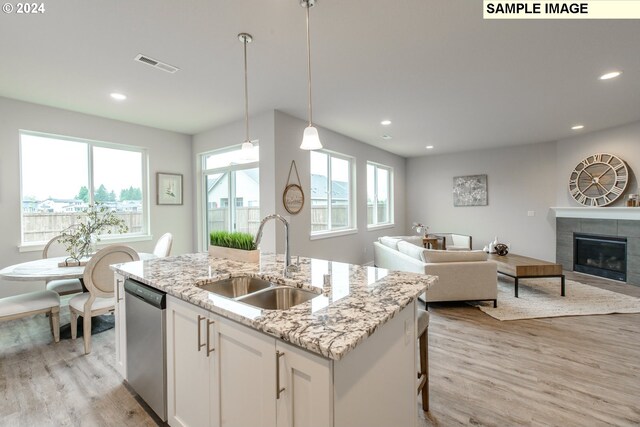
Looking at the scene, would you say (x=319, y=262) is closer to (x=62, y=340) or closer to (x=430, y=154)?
(x=62, y=340)

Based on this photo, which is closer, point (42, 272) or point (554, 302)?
point (42, 272)

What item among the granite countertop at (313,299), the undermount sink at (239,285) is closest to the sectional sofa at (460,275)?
the granite countertop at (313,299)

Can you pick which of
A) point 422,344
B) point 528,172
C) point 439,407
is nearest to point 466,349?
point 439,407

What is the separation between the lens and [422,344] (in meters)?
1.85

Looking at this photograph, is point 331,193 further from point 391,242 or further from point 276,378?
point 276,378

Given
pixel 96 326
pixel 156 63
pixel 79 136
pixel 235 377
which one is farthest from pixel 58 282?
pixel 235 377

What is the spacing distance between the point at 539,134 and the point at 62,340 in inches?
301

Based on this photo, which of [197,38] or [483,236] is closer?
[197,38]

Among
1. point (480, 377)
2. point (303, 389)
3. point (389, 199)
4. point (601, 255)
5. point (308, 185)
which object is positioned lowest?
point (480, 377)

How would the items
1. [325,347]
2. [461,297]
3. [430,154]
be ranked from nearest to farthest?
[325,347] < [461,297] < [430,154]

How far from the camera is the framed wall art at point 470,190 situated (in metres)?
6.93

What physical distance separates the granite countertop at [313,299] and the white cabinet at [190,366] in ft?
0.34

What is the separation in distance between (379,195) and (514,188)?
9.70 ft

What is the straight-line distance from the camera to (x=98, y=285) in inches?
104
